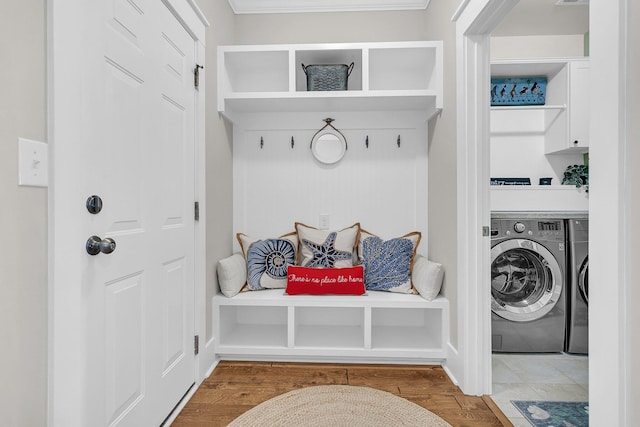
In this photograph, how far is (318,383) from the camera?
2.12 metres

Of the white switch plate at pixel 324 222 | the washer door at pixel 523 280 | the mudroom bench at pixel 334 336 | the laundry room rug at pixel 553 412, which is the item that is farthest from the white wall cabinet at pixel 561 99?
the laundry room rug at pixel 553 412

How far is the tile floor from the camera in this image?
1.96 m

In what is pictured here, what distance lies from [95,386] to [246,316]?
1.63m

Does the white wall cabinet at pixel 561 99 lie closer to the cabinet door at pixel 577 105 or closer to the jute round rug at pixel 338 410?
the cabinet door at pixel 577 105

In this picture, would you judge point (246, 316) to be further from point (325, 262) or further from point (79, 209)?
point (79, 209)

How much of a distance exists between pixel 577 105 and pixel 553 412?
7.19 feet

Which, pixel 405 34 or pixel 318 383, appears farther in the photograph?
pixel 405 34

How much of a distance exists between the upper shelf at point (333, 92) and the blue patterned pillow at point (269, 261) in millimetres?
936

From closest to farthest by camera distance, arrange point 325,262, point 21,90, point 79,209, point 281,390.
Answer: point 21,90 → point 79,209 → point 281,390 → point 325,262

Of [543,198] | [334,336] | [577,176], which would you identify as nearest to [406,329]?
[334,336]

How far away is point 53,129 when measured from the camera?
1.02 meters

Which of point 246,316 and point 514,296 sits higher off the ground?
point 514,296

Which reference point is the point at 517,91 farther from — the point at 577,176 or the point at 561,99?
the point at 577,176

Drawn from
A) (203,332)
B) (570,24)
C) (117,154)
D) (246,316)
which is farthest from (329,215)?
(570,24)
